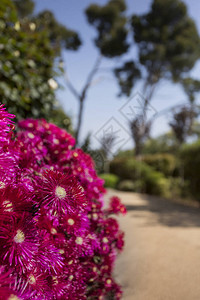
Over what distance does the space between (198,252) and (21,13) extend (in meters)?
21.6

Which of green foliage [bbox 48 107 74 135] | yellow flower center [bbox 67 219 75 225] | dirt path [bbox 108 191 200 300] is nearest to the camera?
yellow flower center [bbox 67 219 75 225]

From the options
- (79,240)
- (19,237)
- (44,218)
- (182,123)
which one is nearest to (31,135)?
(79,240)

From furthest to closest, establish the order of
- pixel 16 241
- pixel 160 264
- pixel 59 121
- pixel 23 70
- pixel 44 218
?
pixel 59 121
pixel 23 70
pixel 160 264
pixel 44 218
pixel 16 241

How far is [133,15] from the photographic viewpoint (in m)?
19.9

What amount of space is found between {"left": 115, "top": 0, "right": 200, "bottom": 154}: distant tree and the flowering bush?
18.7 metres

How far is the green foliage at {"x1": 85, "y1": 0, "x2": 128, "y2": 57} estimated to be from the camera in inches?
706

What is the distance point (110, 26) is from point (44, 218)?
2030 cm

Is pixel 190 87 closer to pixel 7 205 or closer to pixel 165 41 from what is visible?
pixel 165 41

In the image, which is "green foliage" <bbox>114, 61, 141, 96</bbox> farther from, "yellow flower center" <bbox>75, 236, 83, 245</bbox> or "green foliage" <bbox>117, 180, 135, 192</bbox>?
"yellow flower center" <bbox>75, 236, 83, 245</bbox>

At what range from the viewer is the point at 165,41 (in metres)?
19.5

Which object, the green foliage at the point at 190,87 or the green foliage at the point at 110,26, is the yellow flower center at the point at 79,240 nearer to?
the green foliage at the point at 110,26

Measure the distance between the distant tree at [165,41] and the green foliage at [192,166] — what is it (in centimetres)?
1096

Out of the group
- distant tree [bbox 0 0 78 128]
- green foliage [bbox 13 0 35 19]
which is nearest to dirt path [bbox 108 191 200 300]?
distant tree [bbox 0 0 78 128]

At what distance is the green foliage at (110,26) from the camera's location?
17.9 m
